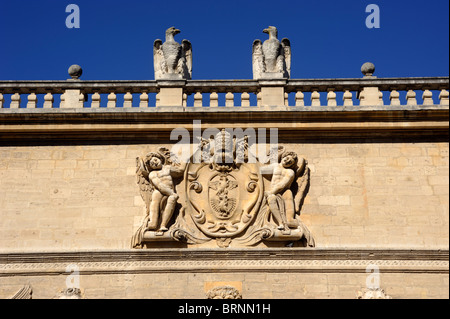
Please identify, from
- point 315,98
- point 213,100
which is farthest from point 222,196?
point 315,98

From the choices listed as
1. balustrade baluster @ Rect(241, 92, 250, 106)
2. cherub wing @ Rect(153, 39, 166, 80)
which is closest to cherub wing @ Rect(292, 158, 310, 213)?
balustrade baluster @ Rect(241, 92, 250, 106)

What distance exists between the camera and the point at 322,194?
1330 centimetres

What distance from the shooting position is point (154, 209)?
1302 cm

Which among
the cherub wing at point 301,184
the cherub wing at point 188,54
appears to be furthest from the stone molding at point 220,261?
the cherub wing at point 188,54

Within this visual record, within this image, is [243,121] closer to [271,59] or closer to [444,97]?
[271,59]

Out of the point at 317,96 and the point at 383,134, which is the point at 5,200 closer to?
the point at 317,96

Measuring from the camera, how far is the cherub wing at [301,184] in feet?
43.3

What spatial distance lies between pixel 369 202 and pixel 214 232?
278 cm

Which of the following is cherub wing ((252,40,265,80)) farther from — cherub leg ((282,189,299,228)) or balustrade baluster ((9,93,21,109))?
balustrade baluster ((9,93,21,109))

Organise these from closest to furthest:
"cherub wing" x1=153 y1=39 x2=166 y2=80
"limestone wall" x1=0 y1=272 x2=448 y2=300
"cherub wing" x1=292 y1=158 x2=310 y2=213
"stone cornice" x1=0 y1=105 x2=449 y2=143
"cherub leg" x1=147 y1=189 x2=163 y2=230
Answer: "limestone wall" x1=0 y1=272 x2=448 y2=300 < "cherub leg" x1=147 y1=189 x2=163 y2=230 < "cherub wing" x1=292 y1=158 x2=310 y2=213 < "stone cornice" x1=0 y1=105 x2=449 y2=143 < "cherub wing" x1=153 y1=39 x2=166 y2=80

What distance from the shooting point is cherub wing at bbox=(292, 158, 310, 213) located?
13207mm

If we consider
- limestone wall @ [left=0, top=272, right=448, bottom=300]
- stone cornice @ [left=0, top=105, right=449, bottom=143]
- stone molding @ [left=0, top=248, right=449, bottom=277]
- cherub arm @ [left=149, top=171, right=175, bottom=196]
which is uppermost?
stone cornice @ [left=0, top=105, right=449, bottom=143]

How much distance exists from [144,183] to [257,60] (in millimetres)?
3213

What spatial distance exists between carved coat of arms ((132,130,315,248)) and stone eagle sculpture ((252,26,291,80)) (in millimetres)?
1457
